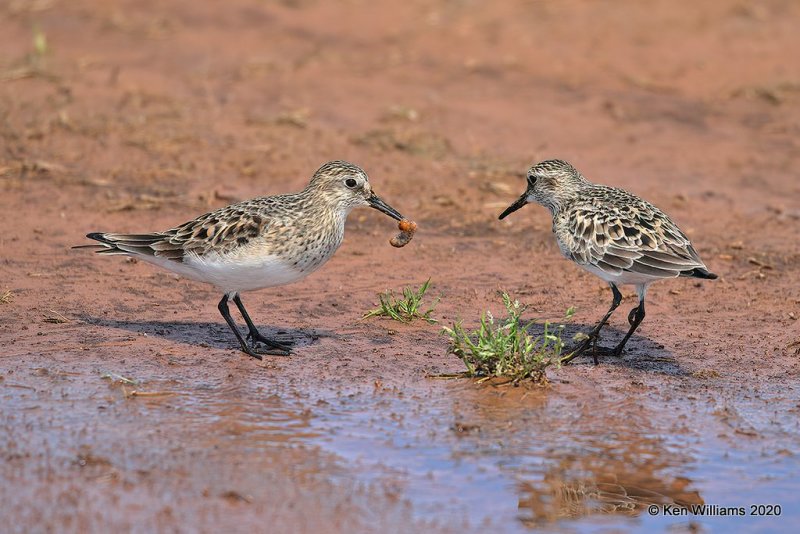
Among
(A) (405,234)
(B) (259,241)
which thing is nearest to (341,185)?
(B) (259,241)

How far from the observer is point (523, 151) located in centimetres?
1555

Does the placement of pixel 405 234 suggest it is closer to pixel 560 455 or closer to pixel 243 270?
pixel 243 270

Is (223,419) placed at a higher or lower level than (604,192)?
lower

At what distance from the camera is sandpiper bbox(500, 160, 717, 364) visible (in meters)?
8.98

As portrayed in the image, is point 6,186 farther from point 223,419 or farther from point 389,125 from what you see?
point 223,419

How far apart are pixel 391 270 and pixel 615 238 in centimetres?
318

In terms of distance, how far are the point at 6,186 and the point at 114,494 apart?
7.73m

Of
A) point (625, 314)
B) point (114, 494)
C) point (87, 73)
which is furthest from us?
point (87, 73)

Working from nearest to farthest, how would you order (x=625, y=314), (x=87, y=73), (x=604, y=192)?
1. (x=604, y=192)
2. (x=625, y=314)
3. (x=87, y=73)

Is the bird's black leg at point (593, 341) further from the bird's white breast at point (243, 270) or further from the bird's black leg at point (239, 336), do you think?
the bird's black leg at point (239, 336)

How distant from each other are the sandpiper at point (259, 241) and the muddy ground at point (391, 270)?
67 cm

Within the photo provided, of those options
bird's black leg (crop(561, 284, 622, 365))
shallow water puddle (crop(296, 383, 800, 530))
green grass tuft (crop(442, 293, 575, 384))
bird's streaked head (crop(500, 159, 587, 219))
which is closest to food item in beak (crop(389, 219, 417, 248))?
bird's streaked head (crop(500, 159, 587, 219))

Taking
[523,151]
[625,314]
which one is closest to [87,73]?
[523,151]

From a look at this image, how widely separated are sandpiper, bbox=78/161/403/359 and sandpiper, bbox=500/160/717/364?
1.81 metres
